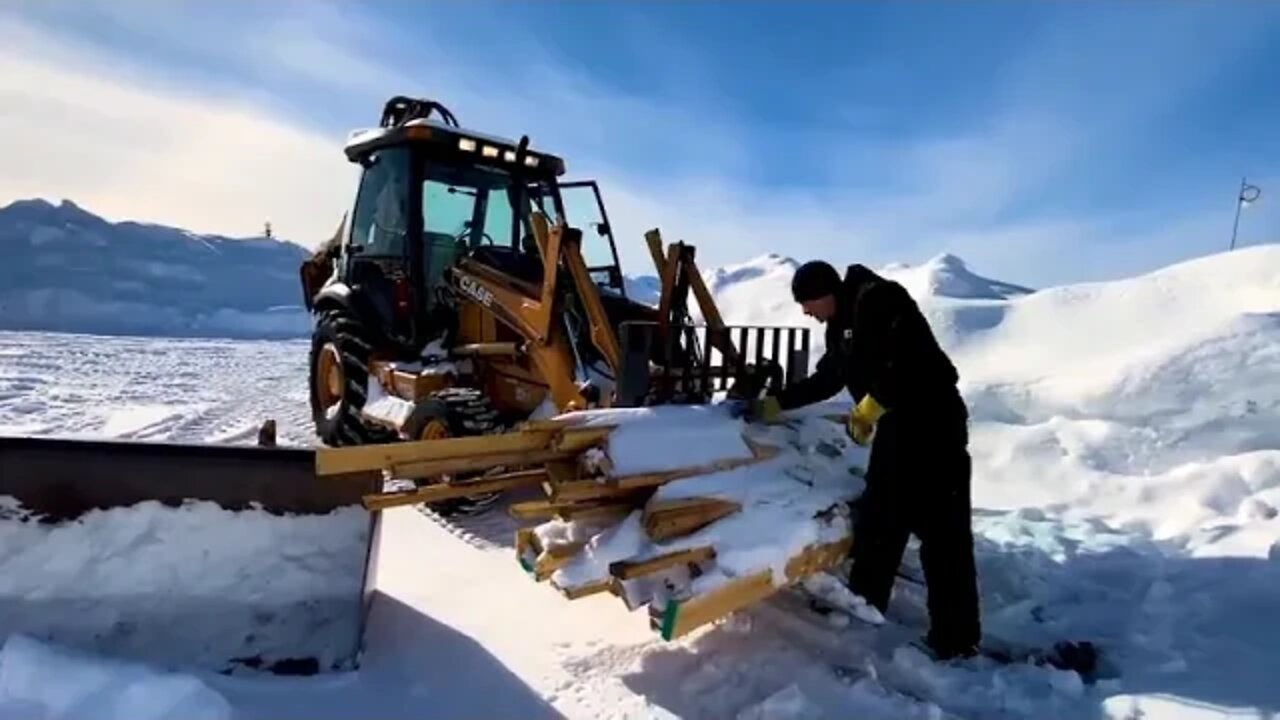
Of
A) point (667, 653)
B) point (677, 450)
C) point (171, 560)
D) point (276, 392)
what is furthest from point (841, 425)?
point (276, 392)

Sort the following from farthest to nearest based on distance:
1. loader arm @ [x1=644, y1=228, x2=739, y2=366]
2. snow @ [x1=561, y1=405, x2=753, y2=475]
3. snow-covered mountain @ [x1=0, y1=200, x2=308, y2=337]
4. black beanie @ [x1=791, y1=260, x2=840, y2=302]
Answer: snow-covered mountain @ [x1=0, y1=200, x2=308, y2=337]
loader arm @ [x1=644, y1=228, x2=739, y2=366]
black beanie @ [x1=791, y1=260, x2=840, y2=302]
snow @ [x1=561, y1=405, x2=753, y2=475]

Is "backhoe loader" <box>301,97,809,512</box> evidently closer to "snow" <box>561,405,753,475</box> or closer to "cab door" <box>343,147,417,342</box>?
"cab door" <box>343,147,417,342</box>

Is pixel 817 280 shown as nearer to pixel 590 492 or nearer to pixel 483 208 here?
pixel 590 492

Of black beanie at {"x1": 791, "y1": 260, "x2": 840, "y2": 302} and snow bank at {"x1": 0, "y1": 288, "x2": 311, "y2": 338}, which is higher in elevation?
black beanie at {"x1": 791, "y1": 260, "x2": 840, "y2": 302}

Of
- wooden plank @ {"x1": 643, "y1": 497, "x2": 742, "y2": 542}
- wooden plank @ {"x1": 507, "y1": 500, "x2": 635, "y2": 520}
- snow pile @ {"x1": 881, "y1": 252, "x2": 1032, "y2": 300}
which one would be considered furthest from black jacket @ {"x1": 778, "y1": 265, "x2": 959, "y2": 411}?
snow pile @ {"x1": 881, "y1": 252, "x2": 1032, "y2": 300}

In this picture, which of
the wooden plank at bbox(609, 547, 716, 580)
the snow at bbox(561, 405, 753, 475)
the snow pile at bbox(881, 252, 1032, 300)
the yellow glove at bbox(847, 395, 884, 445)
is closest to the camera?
the wooden plank at bbox(609, 547, 716, 580)

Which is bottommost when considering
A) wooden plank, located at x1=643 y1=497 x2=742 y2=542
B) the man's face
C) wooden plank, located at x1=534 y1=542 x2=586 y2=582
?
wooden plank, located at x1=534 y1=542 x2=586 y2=582

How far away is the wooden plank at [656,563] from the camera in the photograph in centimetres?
267

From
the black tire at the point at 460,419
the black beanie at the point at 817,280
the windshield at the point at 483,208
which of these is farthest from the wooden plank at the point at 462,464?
the windshield at the point at 483,208

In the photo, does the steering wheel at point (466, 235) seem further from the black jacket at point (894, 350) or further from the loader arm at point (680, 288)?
the black jacket at point (894, 350)

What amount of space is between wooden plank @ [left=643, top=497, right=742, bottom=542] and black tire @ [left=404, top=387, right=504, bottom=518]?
2.10 m

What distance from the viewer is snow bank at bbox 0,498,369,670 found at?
2.81m

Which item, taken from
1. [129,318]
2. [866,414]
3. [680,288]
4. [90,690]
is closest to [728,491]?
[866,414]

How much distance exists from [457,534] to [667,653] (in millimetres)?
1895
